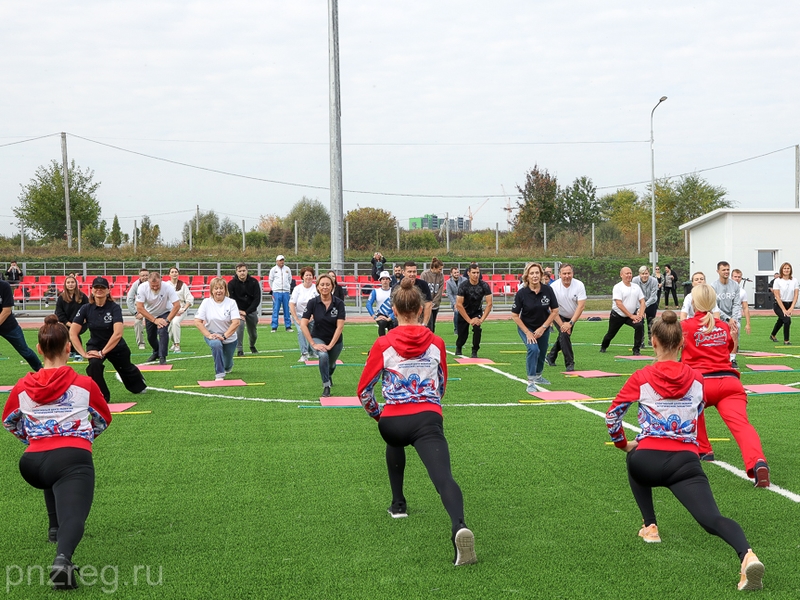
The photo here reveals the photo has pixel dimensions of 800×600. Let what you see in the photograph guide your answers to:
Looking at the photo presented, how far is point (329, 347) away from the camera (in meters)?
10.9

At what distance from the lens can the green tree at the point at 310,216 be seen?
216ft

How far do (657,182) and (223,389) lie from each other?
189 feet

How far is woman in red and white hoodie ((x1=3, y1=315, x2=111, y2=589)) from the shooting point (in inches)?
172

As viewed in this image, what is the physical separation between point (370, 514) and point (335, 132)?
66.6 feet

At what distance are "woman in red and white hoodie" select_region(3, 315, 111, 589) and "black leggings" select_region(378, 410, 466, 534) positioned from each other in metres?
1.78

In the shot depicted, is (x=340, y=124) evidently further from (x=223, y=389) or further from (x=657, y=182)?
(x=657, y=182)

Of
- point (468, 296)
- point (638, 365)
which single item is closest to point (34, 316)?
point (468, 296)

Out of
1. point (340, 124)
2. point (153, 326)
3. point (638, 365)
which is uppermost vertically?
point (340, 124)

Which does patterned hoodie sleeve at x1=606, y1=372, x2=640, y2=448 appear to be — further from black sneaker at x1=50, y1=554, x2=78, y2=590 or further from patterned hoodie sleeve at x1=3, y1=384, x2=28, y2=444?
patterned hoodie sleeve at x1=3, y1=384, x2=28, y2=444

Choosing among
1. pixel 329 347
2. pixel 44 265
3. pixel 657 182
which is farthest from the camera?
pixel 657 182

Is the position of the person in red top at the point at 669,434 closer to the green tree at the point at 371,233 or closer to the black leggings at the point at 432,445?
the black leggings at the point at 432,445

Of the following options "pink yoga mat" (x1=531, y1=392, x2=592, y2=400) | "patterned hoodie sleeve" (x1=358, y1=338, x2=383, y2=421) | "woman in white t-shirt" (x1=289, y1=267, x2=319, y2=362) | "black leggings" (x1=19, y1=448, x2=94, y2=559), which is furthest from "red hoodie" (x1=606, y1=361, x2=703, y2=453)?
"woman in white t-shirt" (x1=289, y1=267, x2=319, y2=362)

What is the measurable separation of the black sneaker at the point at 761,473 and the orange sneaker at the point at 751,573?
82.9 inches

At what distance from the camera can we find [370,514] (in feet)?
18.3
